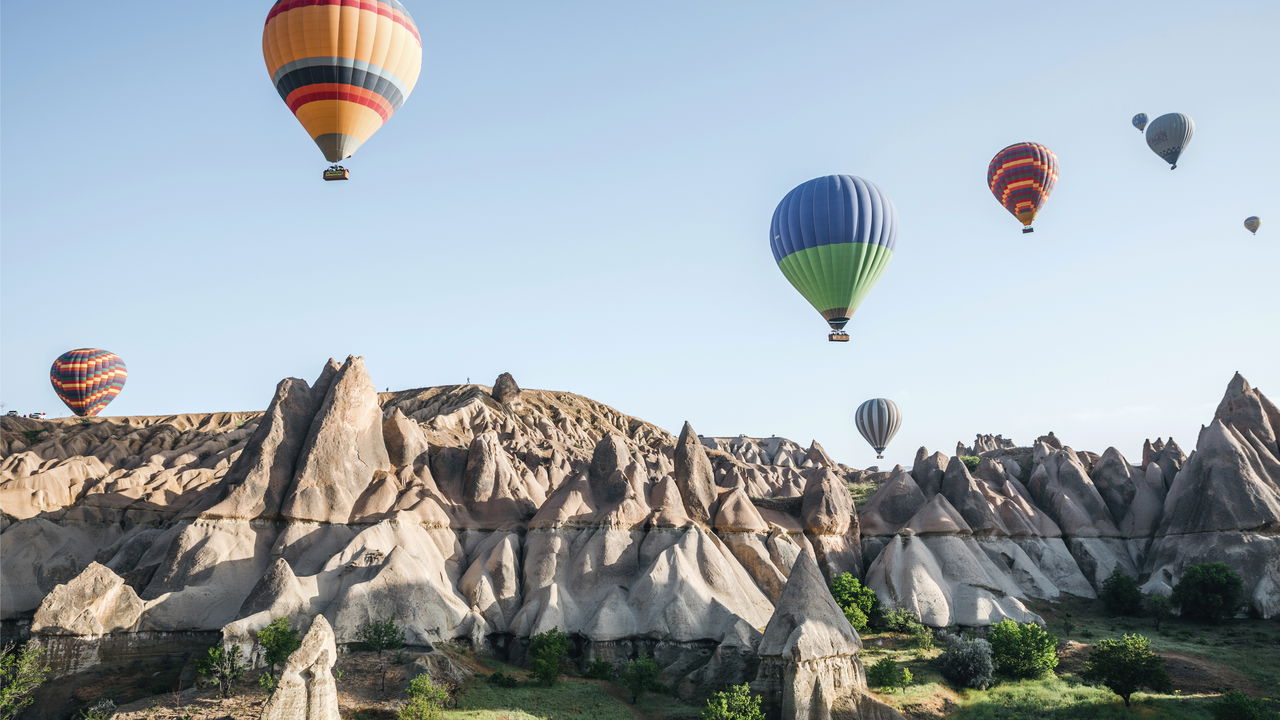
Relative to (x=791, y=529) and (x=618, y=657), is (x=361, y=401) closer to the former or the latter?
(x=618, y=657)

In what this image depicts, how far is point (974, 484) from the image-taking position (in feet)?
245

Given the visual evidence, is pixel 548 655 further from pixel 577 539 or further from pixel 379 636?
pixel 577 539

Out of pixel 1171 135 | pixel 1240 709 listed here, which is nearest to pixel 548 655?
pixel 1240 709

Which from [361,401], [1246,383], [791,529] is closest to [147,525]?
[361,401]

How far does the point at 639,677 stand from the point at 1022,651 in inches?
815

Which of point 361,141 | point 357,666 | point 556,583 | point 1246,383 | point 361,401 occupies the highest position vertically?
point 361,141

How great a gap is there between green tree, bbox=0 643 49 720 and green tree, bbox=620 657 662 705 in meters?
27.9

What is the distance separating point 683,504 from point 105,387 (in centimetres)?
9637

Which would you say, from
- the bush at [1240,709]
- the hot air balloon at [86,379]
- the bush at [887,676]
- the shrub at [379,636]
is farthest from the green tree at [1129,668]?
the hot air balloon at [86,379]

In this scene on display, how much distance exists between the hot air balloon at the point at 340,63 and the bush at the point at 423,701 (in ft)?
93.6

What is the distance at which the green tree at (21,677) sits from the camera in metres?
44.6

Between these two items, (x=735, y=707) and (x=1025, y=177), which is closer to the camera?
(x=735, y=707)

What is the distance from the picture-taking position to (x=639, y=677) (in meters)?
48.7

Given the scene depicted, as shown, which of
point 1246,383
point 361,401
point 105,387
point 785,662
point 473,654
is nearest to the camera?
point 785,662
